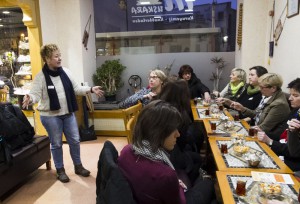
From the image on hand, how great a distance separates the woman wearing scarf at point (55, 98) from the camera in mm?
2668

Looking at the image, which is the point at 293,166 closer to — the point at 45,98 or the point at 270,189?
the point at 270,189

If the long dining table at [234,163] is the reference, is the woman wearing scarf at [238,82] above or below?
above

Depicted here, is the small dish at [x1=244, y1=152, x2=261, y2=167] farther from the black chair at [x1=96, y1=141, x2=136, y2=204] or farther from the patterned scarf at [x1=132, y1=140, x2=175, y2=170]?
the black chair at [x1=96, y1=141, x2=136, y2=204]

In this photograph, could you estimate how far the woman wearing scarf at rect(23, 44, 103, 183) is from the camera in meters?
2.67

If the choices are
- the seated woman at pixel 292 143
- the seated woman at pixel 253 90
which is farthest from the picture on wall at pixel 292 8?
the seated woman at pixel 292 143

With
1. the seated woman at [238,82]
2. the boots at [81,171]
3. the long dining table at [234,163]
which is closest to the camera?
the long dining table at [234,163]

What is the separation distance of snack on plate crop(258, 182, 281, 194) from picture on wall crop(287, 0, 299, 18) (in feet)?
7.10

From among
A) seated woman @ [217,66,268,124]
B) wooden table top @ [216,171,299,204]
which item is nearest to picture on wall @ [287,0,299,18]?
seated woman @ [217,66,268,124]

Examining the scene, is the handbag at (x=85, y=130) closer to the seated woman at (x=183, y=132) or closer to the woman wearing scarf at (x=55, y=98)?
the woman wearing scarf at (x=55, y=98)

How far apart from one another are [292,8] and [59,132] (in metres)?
2.84

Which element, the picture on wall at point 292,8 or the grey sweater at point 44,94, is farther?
the picture on wall at point 292,8

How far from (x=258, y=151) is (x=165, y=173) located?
3.26ft

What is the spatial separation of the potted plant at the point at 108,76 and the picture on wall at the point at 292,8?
9.32ft

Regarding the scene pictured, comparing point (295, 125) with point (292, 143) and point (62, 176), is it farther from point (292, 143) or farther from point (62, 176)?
point (62, 176)
